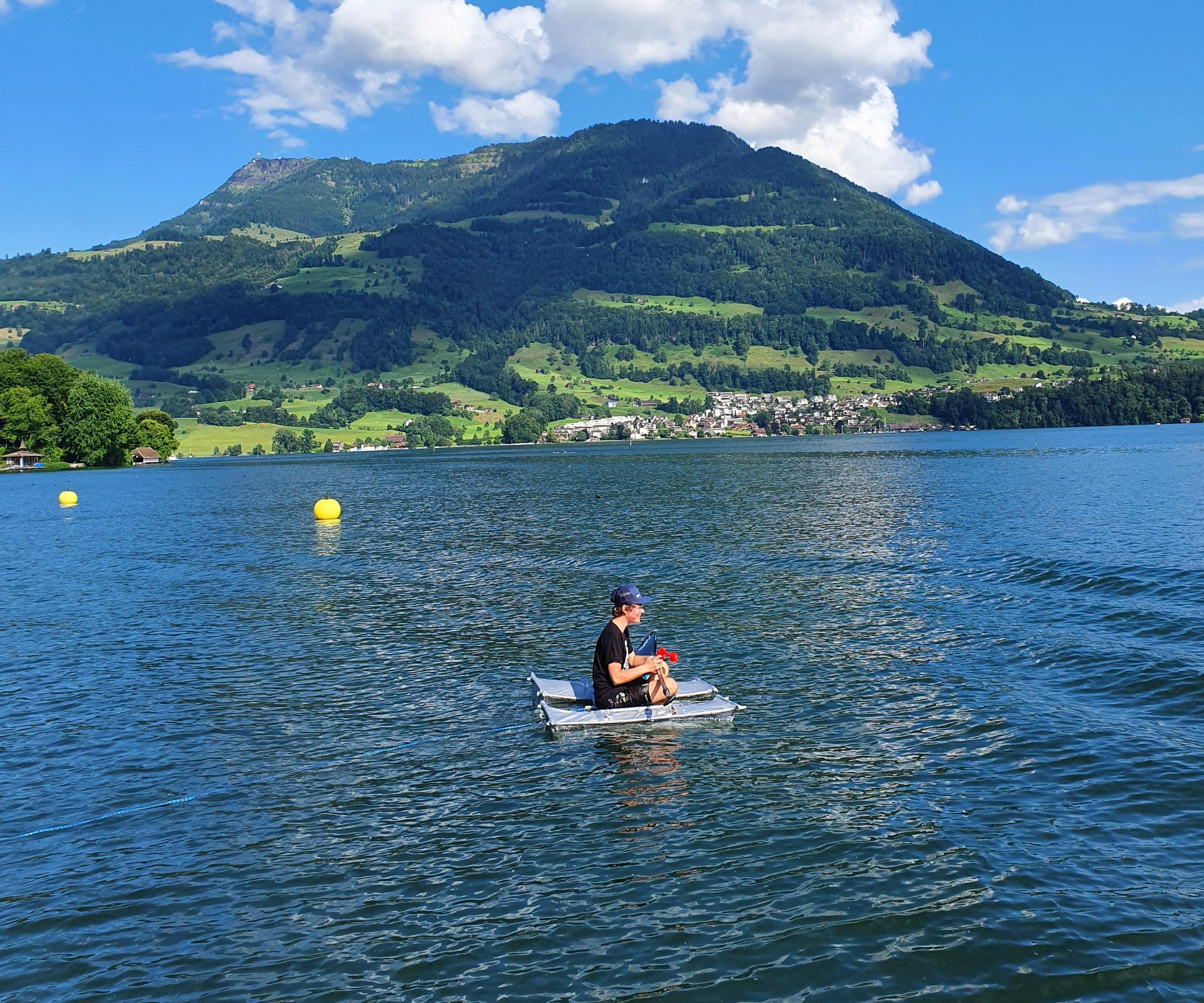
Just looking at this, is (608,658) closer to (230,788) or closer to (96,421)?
(230,788)

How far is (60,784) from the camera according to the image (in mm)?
19266

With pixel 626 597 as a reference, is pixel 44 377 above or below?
above

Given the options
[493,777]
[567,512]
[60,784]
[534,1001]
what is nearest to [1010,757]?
[493,777]

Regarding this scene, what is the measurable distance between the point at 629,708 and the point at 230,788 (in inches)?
354

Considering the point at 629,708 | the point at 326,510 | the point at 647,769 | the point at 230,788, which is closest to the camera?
the point at 230,788

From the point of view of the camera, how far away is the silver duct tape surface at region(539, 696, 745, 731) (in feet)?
71.8

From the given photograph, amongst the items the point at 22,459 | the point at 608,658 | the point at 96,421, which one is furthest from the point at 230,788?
the point at 22,459

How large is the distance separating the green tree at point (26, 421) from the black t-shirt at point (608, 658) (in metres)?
175

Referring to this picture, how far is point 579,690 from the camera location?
2378 centimetres

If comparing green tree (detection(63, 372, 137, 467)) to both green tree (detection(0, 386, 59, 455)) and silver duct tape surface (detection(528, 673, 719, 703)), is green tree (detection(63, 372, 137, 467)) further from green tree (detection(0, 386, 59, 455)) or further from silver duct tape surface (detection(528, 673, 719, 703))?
silver duct tape surface (detection(528, 673, 719, 703))

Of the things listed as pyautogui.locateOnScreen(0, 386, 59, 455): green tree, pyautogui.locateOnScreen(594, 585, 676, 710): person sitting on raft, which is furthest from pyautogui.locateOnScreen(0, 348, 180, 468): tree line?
pyautogui.locateOnScreen(594, 585, 676, 710): person sitting on raft

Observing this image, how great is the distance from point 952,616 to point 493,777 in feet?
70.9

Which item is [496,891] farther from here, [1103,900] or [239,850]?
[1103,900]

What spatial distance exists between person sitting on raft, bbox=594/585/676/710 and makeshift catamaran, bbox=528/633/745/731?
296mm
